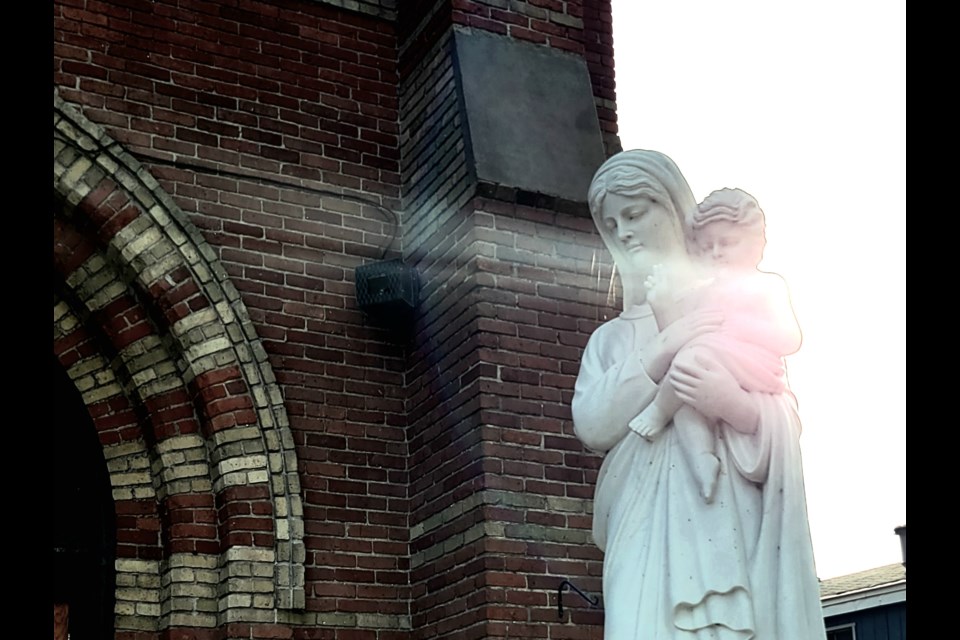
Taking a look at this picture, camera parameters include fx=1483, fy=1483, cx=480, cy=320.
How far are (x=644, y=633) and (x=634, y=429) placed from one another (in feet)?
1.89

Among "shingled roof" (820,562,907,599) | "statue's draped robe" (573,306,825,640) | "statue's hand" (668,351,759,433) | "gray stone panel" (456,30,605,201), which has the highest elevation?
"gray stone panel" (456,30,605,201)

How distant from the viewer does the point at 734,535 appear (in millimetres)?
3885

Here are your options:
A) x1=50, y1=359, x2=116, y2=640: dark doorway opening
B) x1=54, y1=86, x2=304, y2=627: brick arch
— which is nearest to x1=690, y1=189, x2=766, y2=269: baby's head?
x1=54, y1=86, x2=304, y2=627: brick arch

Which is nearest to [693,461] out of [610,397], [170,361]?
[610,397]

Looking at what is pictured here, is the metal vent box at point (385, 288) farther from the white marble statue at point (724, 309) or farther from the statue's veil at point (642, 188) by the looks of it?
the white marble statue at point (724, 309)

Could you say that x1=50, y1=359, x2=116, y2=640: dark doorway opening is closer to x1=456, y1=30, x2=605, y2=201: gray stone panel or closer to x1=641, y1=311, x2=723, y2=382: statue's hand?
x1=456, y1=30, x2=605, y2=201: gray stone panel

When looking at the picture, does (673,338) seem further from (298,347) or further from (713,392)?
(298,347)

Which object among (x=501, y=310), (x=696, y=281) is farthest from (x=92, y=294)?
(x=696, y=281)

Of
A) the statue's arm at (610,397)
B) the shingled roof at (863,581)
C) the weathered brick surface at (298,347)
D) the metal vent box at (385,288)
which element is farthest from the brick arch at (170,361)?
the shingled roof at (863,581)

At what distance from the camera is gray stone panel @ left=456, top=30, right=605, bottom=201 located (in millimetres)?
7984

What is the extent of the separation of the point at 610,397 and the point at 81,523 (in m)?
4.34

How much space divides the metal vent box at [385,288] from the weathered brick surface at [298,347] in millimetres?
94

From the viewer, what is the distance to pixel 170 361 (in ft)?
25.7
